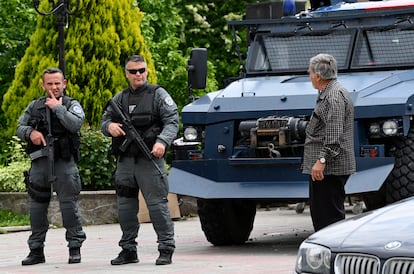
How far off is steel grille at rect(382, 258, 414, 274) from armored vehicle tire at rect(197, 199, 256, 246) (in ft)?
23.7

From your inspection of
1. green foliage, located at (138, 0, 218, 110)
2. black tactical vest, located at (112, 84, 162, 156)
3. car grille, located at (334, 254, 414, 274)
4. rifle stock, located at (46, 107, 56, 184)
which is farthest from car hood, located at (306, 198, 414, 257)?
green foliage, located at (138, 0, 218, 110)

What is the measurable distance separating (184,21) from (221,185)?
23659 millimetres

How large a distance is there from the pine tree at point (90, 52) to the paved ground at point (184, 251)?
12.7ft

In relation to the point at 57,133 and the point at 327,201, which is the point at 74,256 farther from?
the point at 327,201

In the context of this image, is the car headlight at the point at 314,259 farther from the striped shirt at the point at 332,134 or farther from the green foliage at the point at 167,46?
the green foliage at the point at 167,46

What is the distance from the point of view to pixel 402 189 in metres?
12.9

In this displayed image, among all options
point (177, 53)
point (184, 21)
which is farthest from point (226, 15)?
point (177, 53)

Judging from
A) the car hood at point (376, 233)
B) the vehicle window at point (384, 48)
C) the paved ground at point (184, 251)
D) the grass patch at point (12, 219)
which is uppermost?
the vehicle window at point (384, 48)

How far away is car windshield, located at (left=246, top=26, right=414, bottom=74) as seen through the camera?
14320 mm

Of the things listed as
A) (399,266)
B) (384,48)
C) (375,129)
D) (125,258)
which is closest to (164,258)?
(125,258)

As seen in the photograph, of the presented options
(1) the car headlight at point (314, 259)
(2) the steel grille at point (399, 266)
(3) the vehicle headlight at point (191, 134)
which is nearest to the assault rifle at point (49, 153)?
(3) the vehicle headlight at point (191, 134)

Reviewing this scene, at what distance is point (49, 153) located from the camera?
1221cm

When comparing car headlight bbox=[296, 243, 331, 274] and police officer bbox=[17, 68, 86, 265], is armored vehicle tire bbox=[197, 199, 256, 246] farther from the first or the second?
car headlight bbox=[296, 243, 331, 274]

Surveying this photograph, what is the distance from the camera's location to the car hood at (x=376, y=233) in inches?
276
